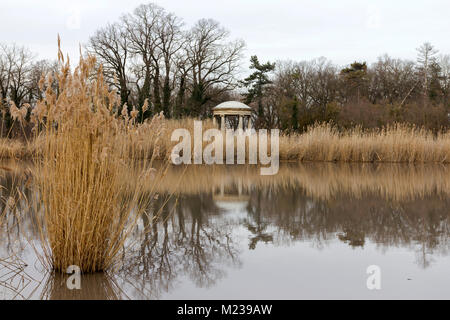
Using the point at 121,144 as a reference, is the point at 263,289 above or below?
below

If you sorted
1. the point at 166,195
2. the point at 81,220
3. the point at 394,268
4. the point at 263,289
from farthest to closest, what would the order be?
the point at 166,195
the point at 394,268
the point at 81,220
the point at 263,289

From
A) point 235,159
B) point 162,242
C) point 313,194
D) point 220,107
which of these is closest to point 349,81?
point 220,107

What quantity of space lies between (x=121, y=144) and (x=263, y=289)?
1.34 m

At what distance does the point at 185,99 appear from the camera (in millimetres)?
36156

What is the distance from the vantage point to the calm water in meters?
Result: 2.54

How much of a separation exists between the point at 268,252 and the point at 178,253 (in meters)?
0.68

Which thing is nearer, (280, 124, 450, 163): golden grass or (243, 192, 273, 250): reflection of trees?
(243, 192, 273, 250): reflection of trees

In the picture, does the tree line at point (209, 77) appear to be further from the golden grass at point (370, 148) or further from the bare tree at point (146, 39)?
the golden grass at point (370, 148)

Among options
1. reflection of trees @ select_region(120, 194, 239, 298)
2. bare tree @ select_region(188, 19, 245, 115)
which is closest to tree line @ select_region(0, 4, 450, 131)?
bare tree @ select_region(188, 19, 245, 115)

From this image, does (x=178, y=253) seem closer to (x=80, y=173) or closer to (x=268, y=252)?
(x=268, y=252)

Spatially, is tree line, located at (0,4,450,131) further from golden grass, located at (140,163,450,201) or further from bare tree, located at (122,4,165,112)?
golden grass, located at (140,163,450,201)

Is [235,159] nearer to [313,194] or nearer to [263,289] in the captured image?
[313,194]

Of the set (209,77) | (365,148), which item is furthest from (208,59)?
(365,148)

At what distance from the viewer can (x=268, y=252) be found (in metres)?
3.39
